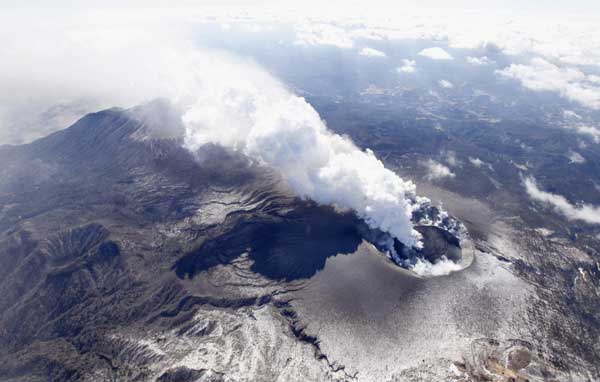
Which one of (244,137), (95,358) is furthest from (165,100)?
(95,358)

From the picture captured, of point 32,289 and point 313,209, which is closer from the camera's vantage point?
point 32,289

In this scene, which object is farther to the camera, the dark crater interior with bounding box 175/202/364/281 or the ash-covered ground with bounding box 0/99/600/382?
the dark crater interior with bounding box 175/202/364/281

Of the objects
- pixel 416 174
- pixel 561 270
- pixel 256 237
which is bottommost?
pixel 416 174

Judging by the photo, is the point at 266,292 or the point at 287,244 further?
the point at 287,244

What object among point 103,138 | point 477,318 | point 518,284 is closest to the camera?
point 477,318

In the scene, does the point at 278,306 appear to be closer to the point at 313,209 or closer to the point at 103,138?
the point at 313,209

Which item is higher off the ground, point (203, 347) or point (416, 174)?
point (203, 347)

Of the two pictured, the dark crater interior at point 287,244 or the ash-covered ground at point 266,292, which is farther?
the dark crater interior at point 287,244

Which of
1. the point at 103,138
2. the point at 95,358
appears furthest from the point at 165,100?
the point at 95,358

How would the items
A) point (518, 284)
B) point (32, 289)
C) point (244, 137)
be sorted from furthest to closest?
point (244, 137), point (32, 289), point (518, 284)
